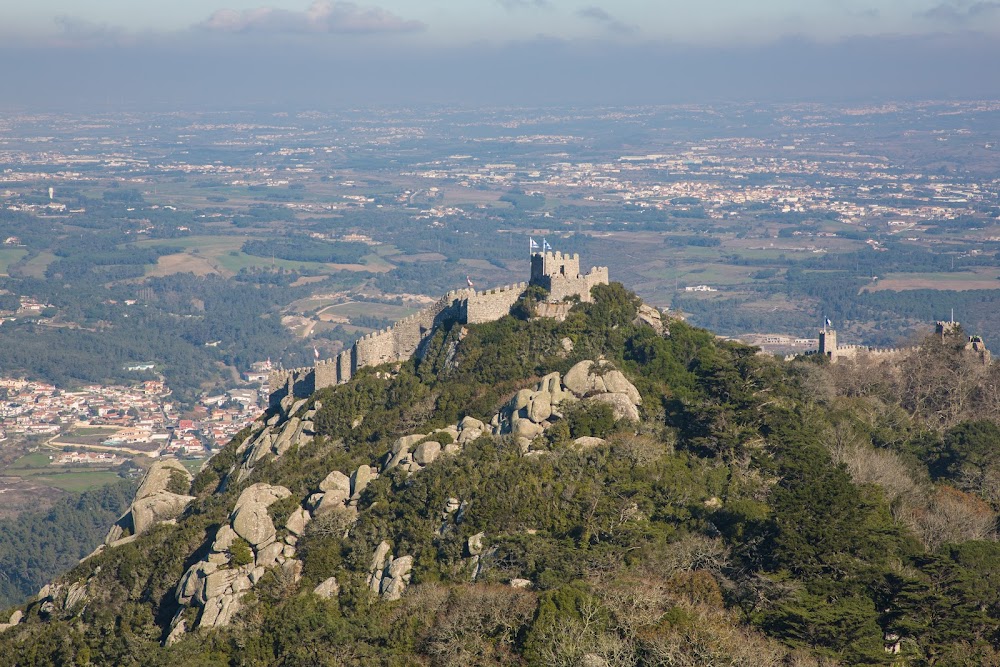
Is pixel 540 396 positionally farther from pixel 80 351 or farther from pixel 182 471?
pixel 80 351

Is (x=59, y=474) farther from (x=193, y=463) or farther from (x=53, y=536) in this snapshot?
(x=53, y=536)

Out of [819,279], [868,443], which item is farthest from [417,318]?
[819,279]

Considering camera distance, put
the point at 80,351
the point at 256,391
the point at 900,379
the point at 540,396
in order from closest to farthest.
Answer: the point at 540,396 → the point at 900,379 → the point at 256,391 → the point at 80,351

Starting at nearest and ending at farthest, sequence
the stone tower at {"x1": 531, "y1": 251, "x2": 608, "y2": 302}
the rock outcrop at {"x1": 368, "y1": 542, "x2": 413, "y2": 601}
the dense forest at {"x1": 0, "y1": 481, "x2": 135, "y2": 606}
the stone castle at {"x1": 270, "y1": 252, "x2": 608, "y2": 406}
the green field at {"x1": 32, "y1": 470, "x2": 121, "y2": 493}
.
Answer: the rock outcrop at {"x1": 368, "y1": 542, "x2": 413, "y2": 601} < the stone castle at {"x1": 270, "y1": 252, "x2": 608, "y2": 406} < the stone tower at {"x1": 531, "y1": 251, "x2": 608, "y2": 302} < the dense forest at {"x1": 0, "y1": 481, "x2": 135, "y2": 606} < the green field at {"x1": 32, "y1": 470, "x2": 121, "y2": 493}

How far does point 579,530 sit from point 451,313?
2033cm

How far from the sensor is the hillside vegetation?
30.6 meters

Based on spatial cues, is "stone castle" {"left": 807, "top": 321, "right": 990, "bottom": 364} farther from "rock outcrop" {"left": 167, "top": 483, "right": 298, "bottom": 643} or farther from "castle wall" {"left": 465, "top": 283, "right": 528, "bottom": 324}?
"rock outcrop" {"left": 167, "top": 483, "right": 298, "bottom": 643}

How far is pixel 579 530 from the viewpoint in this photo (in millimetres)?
36562

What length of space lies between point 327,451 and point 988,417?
2542cm

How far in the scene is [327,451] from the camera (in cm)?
4875

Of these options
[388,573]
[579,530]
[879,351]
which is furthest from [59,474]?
[579,530]

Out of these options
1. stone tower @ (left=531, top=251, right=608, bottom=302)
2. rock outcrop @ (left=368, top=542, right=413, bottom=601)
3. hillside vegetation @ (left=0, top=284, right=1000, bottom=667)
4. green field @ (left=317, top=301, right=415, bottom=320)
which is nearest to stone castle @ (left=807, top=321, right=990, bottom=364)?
hillside vegetation @ (left=0, top=284, right=1000, bottom=667)

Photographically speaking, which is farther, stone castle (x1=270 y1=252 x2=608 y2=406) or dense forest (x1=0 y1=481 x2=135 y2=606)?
dense forest (x1=0 y1=481 x2=135 y2=606)

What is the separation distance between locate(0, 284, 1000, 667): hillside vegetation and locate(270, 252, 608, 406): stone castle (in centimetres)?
104
